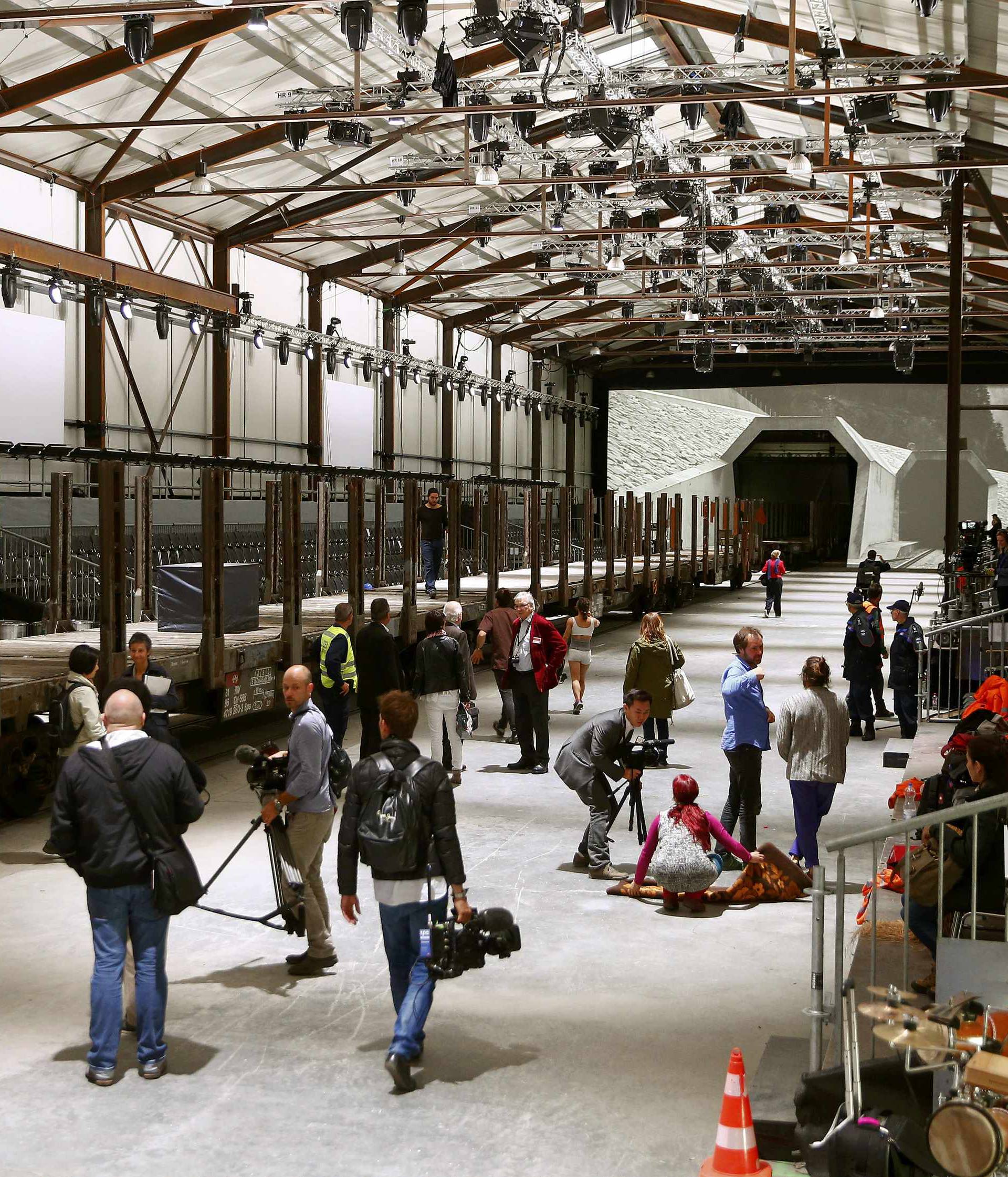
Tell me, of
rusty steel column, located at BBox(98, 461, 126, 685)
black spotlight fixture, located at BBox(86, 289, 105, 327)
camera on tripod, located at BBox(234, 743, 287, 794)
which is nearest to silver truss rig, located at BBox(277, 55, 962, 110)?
black spotlight fixture, located at BBox(86, 289, 105, 327)

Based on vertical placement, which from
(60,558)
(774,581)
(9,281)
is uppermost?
(9,281)

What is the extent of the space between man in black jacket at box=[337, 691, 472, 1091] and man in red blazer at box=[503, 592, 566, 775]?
6104 mm

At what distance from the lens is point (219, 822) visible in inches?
406

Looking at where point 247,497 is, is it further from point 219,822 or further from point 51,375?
point 219,822

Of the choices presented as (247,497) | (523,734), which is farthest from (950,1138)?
(247,497)

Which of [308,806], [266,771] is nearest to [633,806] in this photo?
[308,806]

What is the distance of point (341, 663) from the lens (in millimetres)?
11219

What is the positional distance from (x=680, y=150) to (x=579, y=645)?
7191 mm

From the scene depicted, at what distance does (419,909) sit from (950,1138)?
2.34 metres

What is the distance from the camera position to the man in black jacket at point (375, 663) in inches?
452

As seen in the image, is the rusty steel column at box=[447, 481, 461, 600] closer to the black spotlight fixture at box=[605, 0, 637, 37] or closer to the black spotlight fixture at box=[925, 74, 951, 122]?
the black spotlight fixture at box=[605, 0, 637, 37]

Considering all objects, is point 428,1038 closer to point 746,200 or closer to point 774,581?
point 746,200

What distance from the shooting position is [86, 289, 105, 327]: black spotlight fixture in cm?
1927

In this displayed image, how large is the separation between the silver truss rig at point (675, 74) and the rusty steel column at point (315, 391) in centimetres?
1232
